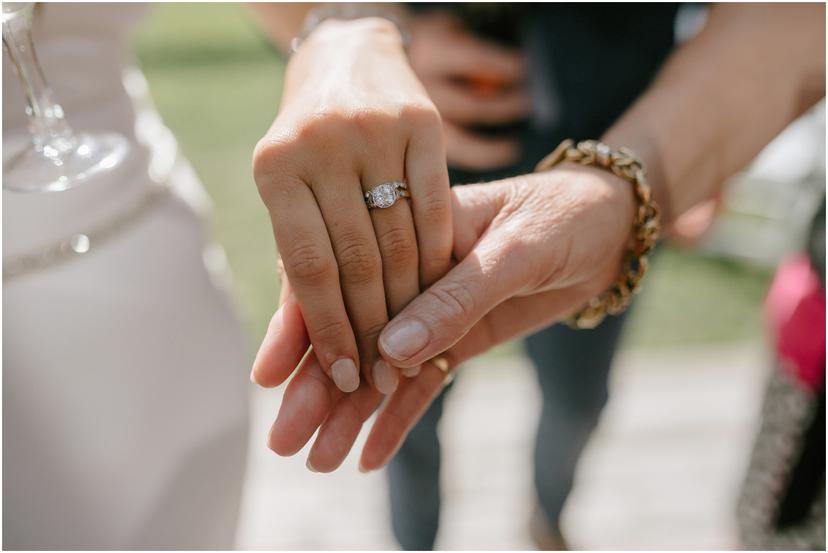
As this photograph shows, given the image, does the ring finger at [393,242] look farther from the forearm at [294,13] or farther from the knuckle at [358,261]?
the forearm at [294,13]

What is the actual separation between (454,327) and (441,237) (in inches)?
4.1

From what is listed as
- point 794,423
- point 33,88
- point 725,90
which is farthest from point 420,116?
point 794,423

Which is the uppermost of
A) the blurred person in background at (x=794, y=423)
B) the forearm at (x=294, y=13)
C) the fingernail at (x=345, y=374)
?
the forearm at (x=294, y=13)

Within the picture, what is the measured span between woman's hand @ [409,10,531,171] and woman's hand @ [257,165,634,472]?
422mm

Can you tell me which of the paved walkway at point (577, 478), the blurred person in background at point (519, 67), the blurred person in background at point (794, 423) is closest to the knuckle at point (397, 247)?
the blurred person in background at point (519, 67)

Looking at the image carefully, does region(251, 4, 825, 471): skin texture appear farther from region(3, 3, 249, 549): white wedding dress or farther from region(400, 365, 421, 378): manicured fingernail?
region(3, 3, 249, 549): white wedding dress

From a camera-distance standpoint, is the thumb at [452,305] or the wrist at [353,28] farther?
the wrist at [353,28]

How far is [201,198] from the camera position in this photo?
108 cm

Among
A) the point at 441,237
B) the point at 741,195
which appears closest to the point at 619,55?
the point at 441,237

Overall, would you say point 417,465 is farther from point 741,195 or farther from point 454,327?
point 741,195

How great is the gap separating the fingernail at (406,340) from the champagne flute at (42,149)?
380mm

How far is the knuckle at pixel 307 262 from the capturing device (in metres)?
0.70

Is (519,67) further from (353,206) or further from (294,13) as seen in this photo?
(353,206)

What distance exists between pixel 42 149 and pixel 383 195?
0.38 metres
